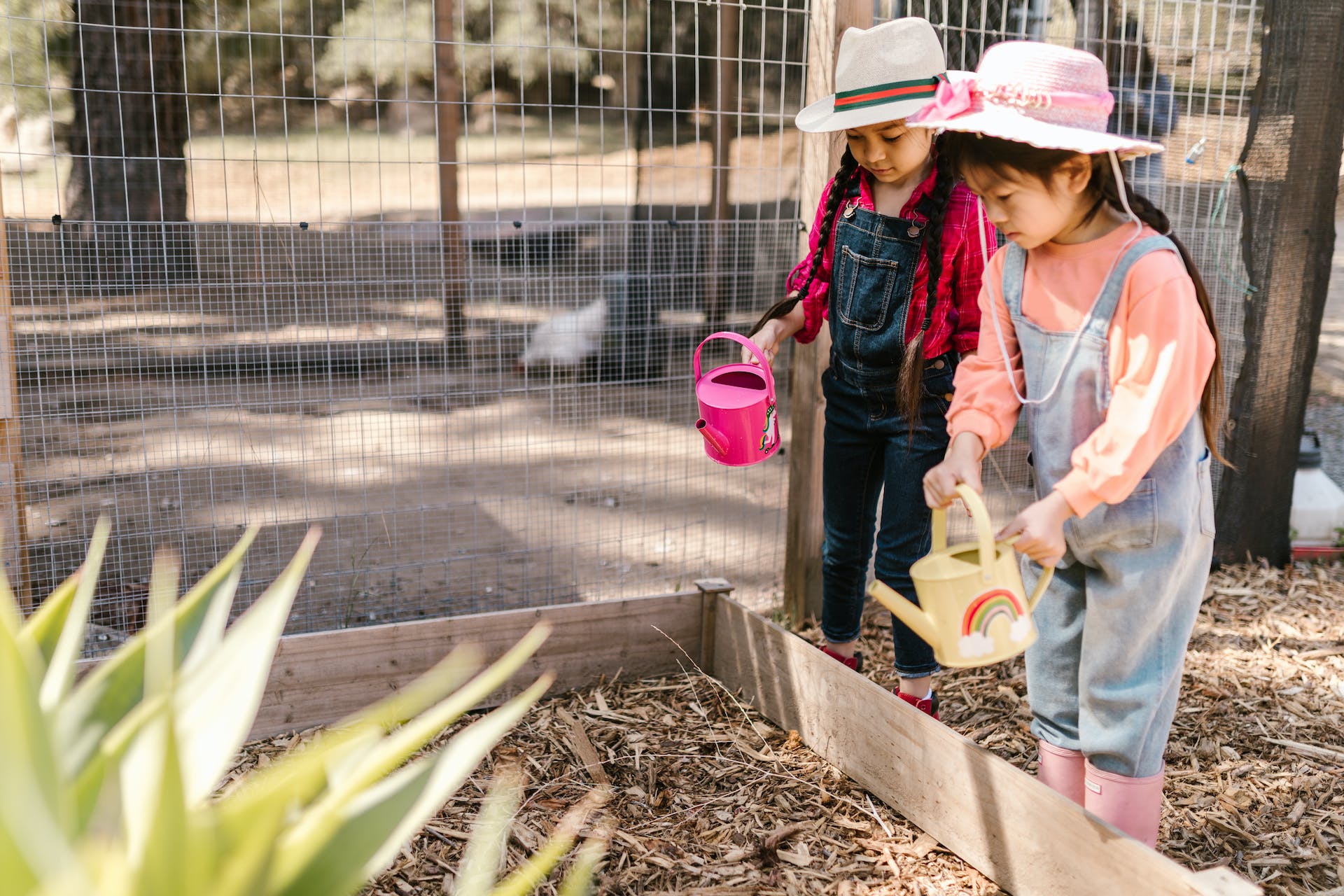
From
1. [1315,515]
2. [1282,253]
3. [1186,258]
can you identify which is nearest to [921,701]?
[1186,258]

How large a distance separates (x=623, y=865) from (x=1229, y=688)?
194 centimetres

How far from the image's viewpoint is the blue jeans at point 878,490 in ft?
8.21

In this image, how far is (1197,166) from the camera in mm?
4098

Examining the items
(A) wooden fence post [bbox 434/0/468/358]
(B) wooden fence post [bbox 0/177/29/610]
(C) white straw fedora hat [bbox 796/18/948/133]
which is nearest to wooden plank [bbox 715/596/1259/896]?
(C) white straw fedora hat [bbox 796/18/948/133]

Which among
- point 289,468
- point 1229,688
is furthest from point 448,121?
point 1229,688

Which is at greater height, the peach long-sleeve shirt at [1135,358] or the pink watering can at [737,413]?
the peach long-sleeve shirt at [1135,358]

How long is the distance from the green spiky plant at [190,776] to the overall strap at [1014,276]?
3.94 ft

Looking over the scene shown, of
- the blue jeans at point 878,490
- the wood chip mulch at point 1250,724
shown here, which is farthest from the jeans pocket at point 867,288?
the wood chip mulch at point 1250,724

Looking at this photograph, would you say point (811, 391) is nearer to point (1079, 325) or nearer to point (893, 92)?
point (893, 92)

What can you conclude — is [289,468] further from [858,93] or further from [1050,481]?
[1050,481]

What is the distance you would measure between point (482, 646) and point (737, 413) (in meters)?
0.98

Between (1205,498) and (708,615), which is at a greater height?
(1205,498)

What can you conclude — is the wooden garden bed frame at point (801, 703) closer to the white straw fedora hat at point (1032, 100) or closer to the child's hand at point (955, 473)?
the child's hand at point (955, 473)

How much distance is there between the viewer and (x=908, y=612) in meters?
1.76
